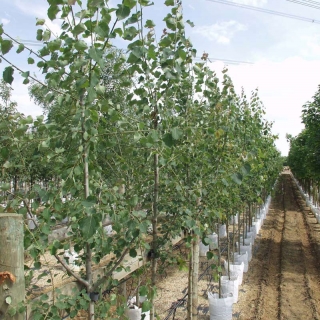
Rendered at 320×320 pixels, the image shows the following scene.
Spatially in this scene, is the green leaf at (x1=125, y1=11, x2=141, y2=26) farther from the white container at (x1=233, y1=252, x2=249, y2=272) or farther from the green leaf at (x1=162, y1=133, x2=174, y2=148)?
the white container at (x1=233, y1=252, x2=249, y2=272)

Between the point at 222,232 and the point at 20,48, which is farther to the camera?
the point at 222,232

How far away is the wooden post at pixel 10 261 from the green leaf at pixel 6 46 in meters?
0.70

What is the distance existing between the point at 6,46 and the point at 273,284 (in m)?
7.90

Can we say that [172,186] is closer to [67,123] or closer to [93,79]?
[67,123]

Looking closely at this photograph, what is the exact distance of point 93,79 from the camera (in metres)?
1.46

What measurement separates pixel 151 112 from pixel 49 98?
703 millimetres

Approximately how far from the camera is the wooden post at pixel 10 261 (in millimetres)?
1365

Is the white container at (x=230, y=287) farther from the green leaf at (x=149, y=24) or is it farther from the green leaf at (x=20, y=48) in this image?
the green leaf at (x=20, y=48)

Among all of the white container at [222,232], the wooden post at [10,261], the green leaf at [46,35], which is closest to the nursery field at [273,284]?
the white container at [222,232]

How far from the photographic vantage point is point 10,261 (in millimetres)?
1379

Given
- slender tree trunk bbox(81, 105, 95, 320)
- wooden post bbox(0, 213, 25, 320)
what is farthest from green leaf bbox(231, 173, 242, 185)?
wooden post bbox(0, 213, 25, 320)

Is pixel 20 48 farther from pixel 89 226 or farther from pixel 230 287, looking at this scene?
pixel 230 287

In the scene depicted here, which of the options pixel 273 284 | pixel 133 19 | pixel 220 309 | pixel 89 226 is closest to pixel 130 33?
pixel 133 19

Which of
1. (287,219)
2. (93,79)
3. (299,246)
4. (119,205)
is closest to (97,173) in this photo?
(119,205)
